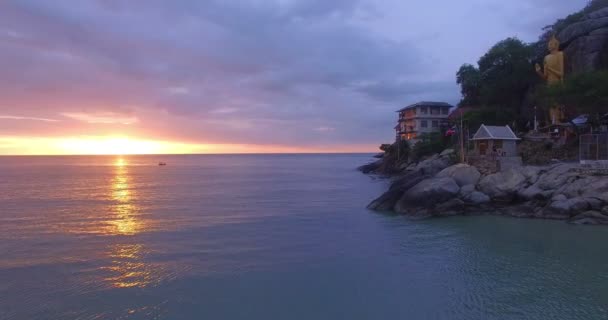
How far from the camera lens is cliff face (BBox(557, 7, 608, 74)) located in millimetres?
39438

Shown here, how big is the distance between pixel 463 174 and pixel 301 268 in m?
18.7

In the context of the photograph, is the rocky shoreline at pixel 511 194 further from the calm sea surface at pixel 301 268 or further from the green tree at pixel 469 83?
the green tree at pixel 469 83

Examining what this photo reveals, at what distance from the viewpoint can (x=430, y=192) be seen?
92.2ft

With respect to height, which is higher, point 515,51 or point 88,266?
point 515,51

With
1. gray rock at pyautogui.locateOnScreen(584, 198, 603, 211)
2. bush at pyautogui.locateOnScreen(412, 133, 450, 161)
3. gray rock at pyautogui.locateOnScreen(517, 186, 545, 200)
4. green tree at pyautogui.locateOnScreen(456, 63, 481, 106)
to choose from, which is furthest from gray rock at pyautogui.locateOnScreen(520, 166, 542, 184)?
green tree at pyautogui.locateOnScreen(456, 63, 481, 106)

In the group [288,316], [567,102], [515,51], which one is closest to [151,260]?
[288,316]

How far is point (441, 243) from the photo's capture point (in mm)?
20156

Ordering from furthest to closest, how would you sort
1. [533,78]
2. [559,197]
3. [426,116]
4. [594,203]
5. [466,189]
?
[426,116]
[533,78]
[466,189]
[559,197]
[594,203]

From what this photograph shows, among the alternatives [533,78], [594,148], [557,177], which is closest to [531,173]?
[557,177]

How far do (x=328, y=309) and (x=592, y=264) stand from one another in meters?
11.4

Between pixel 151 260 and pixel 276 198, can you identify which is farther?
pixel 276 198

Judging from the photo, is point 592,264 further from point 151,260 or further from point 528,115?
point 528,115

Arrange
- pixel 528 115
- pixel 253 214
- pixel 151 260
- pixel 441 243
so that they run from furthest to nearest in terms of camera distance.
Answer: pixel 528 115
pixel 253 214
pixel 441 243
pixel 151 260

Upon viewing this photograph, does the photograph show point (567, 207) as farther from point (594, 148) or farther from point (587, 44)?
point (587, 44)
